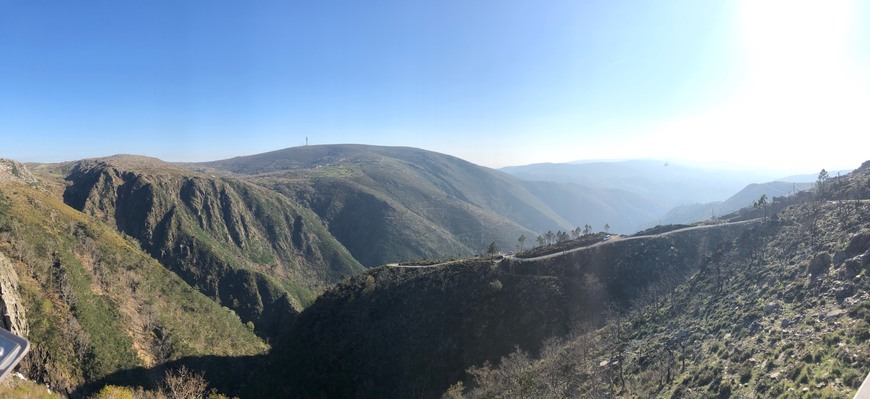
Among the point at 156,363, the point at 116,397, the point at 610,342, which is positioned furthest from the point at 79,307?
the point at 610,342

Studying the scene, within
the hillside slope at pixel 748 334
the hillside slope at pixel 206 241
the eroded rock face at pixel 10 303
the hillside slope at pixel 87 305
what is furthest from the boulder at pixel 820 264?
the hillside slope at pixel 206 241

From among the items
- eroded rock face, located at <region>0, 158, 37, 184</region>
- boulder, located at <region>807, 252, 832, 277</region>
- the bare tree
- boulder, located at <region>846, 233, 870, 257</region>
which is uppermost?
eroded rock face, located at <region>0, 158, 37, 184</region>

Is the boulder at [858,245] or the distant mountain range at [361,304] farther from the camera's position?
the distant mountain range at [361,304]

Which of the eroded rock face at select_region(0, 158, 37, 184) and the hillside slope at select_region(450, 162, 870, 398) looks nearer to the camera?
the hillside slope at select_region(450, 162, 870, 398)

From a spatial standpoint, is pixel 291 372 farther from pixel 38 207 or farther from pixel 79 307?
pixel 38 207

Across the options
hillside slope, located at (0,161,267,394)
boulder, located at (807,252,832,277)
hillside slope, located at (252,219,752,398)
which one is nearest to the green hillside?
boulder, located at (807,252,832,277)

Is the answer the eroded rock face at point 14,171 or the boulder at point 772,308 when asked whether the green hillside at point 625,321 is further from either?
the eroded rock face at point 14,171

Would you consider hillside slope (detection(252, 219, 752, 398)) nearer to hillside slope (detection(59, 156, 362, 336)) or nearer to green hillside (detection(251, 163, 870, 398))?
green hillside (detection(251, 163, 870, 398))
